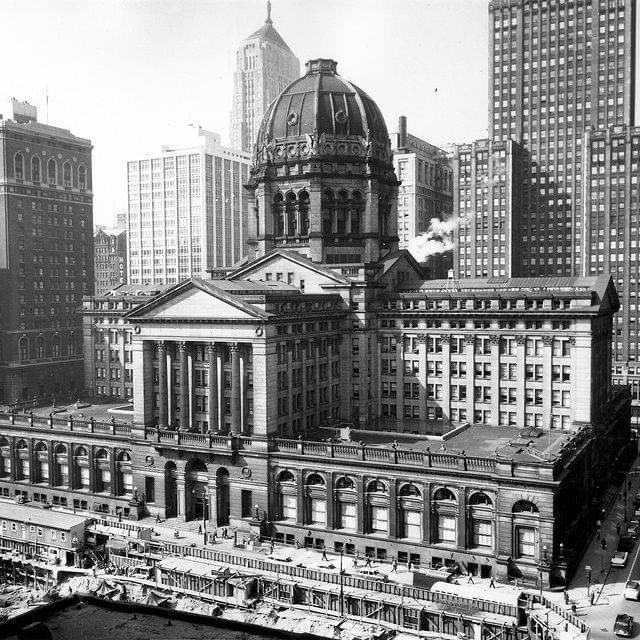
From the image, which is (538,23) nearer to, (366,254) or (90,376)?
(366,254)

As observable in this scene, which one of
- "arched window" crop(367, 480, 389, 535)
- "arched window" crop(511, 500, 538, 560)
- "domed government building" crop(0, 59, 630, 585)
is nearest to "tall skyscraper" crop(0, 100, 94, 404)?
"domed government building" crop(0, 59, 630, 585)

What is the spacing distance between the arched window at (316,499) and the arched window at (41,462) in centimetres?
3798

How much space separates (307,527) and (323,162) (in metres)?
55.7

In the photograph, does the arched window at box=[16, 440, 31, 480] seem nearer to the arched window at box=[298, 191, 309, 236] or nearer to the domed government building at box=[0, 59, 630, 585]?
the domed government building at box=[0, 59, 630, 585]

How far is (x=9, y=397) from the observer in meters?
152

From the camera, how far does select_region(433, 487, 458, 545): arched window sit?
3036 inches

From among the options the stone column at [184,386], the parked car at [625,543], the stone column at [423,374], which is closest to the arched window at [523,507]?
the parked car at [625,543]

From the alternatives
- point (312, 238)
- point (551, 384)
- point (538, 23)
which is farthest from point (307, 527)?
point (538, 23)

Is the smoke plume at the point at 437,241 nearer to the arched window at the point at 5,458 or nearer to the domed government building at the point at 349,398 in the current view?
the domed government building at the point at 349,398

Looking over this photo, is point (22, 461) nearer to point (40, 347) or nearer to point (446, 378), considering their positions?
point (446, 378)

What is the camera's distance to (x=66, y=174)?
6447 inches

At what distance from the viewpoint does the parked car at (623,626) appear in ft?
195

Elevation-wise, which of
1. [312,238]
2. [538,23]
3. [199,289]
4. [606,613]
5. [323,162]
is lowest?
[606,613]

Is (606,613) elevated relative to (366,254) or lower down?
lower down
